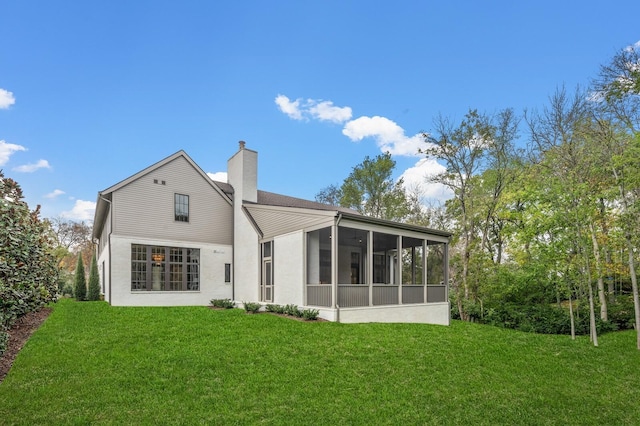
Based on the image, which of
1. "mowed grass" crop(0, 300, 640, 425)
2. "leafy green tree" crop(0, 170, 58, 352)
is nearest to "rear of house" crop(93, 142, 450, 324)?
"mowed grass" crop(0, 300, 640, 425)

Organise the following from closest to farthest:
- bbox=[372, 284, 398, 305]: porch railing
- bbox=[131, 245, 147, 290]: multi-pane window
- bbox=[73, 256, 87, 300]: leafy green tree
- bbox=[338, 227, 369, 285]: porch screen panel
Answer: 1. bbox=[372, 284, 398, 305]: porch railing
2. bbox=[131, 245, 147, 290]: multi-pane window
3. bbox=[338, 227, 369, 285]: porch screen panel
4. bbox=[73, 256, 87, 300]: leafy green tree

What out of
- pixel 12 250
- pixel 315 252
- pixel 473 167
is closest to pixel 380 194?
pixel 473 167

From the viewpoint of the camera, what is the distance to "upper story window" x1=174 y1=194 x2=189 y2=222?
54.0ft

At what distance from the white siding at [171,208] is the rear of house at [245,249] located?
0.13 ft

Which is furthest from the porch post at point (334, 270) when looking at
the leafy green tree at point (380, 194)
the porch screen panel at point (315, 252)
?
the leafy green tree at point (380, 194)

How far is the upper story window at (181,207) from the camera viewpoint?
16.5m

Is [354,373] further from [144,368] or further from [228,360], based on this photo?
[144,368]

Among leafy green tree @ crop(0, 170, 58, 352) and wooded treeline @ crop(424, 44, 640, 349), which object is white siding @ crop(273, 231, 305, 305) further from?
wooded treeline @ crop(424, 44, 640, 349)

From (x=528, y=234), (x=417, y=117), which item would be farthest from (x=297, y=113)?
(x=528, y=234)

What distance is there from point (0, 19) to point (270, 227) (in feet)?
31.2

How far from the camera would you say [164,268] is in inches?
625

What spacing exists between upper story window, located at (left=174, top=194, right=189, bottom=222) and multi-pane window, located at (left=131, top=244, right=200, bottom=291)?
132 cm

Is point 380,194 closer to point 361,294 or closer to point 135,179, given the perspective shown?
point 361,294

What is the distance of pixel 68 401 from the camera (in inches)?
201
